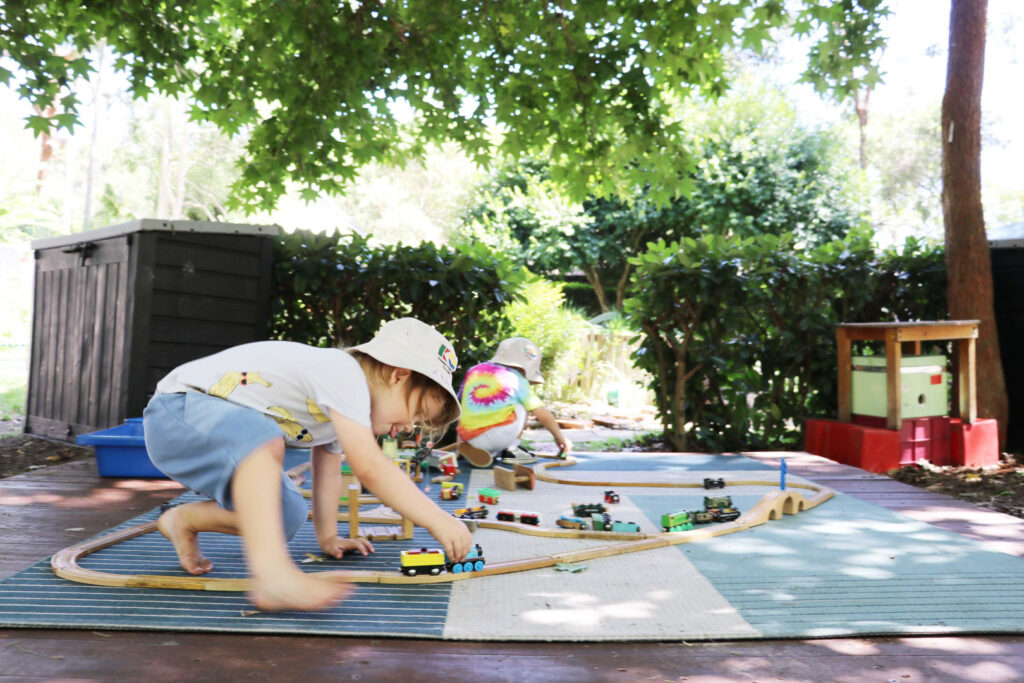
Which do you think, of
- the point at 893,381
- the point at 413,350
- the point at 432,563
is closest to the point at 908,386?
the point at 893,381

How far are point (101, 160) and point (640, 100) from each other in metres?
41.5

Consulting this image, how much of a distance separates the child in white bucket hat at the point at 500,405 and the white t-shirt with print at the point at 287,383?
2.32 metres

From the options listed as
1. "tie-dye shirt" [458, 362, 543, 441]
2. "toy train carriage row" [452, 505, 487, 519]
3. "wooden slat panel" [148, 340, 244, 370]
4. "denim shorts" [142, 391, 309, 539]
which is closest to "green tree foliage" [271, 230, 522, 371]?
"wooden slat panel" [148, 340, 244, 370]

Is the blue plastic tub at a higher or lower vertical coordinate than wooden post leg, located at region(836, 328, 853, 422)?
lower

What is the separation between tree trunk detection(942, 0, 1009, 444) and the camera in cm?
602

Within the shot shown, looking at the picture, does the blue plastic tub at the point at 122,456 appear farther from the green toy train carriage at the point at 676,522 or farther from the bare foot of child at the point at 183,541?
the green toy train carriage at the point at 676,522

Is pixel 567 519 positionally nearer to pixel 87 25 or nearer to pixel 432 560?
pixel 432 560

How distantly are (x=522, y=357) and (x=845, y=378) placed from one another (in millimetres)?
2500

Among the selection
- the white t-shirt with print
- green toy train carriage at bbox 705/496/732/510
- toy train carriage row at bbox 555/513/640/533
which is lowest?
toy train carriage row at bbox 555/513/640/533

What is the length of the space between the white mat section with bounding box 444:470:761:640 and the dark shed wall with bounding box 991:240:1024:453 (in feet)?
15.4

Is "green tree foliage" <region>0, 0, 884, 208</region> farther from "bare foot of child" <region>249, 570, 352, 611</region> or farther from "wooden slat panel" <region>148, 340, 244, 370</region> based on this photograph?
"bare foot of child" <region>249, 570, 352, 611</region>

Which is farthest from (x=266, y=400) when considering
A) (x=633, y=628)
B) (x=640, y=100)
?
(x=640, y=100)

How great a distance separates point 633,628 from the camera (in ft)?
7.28

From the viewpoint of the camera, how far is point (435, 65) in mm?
7328
